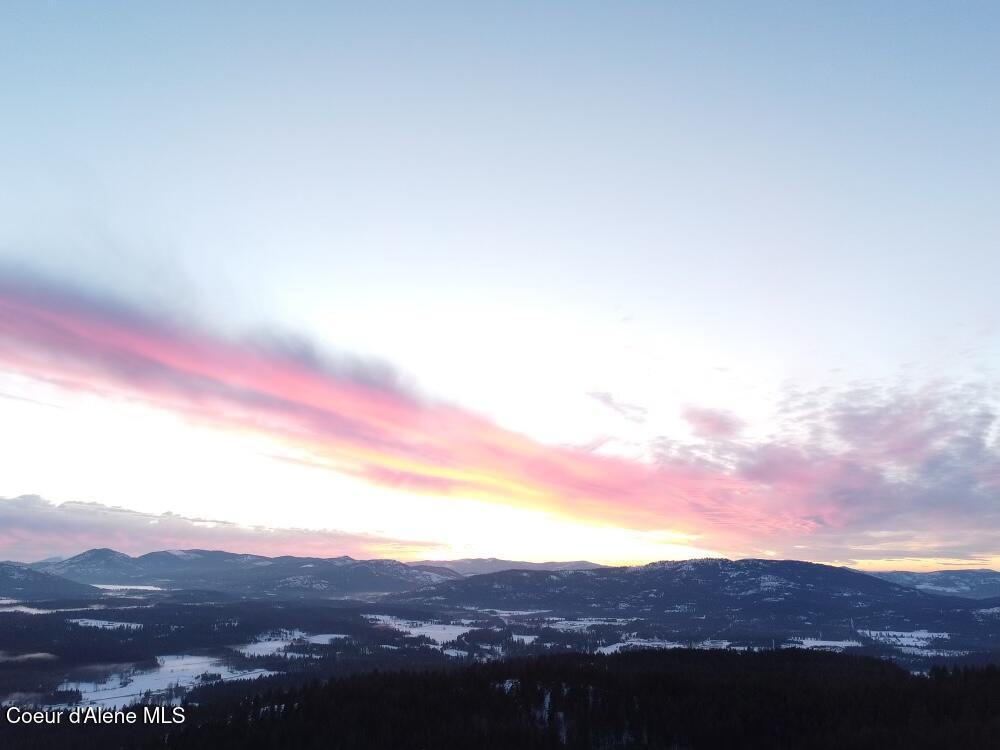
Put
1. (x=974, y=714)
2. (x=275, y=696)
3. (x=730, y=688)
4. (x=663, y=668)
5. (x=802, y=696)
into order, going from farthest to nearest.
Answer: (x=663, y=668)
(x=275, y=696)
(x=730, y=688)
(x=802, y=696)
(x=974, y=714)

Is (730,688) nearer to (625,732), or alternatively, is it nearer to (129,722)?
(625,732)

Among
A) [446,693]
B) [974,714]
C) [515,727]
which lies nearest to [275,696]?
[446,693]

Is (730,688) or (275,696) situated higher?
(730,688)

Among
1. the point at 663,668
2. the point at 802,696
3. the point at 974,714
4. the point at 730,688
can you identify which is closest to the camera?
the point at 974,714

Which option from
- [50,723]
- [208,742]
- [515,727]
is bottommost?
[50,723]

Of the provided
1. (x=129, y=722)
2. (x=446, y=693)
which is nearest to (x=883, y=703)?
(x=446, y=693)

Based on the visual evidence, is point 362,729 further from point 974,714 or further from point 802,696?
point 974,714

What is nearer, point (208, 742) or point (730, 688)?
point (208, 742)
